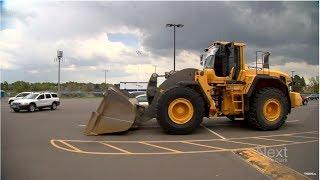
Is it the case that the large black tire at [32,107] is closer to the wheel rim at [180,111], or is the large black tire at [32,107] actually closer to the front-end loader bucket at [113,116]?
the front-end loader bucket at [113,116]

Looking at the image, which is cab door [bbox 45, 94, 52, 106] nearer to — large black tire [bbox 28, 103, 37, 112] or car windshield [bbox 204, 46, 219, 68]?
large black tire [bbox 28, 103, 37, 112]

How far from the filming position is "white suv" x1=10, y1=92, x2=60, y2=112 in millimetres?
31156

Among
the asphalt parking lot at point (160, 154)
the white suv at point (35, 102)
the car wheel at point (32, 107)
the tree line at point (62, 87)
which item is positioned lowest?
the asphalt parking lot at point (160, 154)

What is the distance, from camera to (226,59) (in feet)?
52.8

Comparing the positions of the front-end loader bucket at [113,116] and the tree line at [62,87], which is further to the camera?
the tree line at [62,87]

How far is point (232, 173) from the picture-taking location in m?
8.62

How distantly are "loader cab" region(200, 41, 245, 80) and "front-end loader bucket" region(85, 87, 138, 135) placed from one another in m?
3.65

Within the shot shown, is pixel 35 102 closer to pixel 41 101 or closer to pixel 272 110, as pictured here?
pixel 41 101

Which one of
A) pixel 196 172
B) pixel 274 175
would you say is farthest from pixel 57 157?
pixel 274 175

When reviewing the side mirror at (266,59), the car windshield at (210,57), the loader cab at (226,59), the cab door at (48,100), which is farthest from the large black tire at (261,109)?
the cab door at (48,100)

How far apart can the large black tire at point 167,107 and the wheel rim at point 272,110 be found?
2.57 m

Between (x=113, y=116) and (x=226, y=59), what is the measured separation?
4.81m

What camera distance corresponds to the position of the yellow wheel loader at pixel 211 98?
14.5 m

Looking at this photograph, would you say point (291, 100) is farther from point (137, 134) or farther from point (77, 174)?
point (77, 174)
